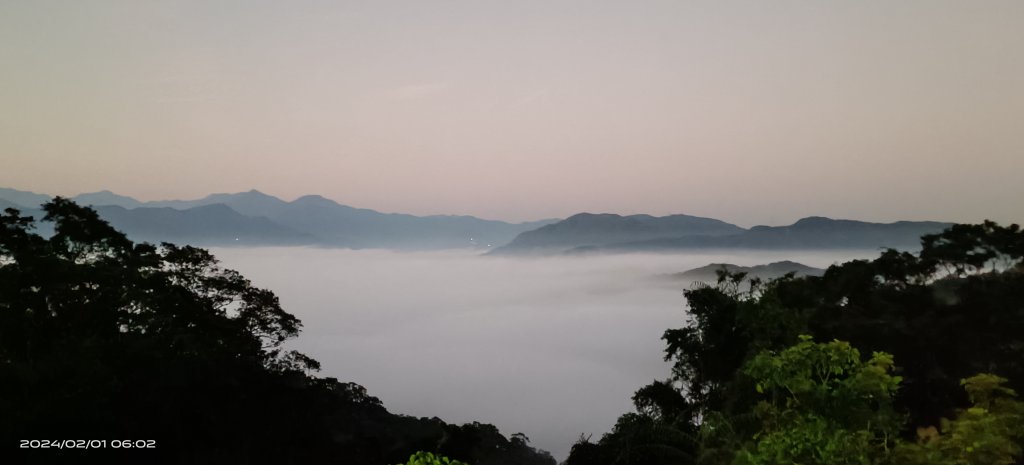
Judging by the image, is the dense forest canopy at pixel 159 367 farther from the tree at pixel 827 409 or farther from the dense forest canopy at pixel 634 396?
the tree at pixel 827 409

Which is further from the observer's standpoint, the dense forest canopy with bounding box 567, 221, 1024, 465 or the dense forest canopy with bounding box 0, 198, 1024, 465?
the dense forest canopy with bounding box 0, 198, 1024, 465

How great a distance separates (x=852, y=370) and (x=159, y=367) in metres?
18.6

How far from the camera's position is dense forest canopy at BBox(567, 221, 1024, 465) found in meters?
6.14

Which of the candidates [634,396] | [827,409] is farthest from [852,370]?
[634,396]

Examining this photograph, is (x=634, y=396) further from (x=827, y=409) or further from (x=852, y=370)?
(x=827, y=409)

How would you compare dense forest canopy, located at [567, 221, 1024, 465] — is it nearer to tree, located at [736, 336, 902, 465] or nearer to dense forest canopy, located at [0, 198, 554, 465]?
tree, located at [736, 336, 902, 465]

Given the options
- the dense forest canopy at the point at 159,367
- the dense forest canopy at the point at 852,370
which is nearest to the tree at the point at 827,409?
the dense forest canopy at the point at 852,370

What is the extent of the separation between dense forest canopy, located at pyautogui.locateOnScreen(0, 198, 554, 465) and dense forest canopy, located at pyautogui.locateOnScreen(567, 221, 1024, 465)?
9.14m

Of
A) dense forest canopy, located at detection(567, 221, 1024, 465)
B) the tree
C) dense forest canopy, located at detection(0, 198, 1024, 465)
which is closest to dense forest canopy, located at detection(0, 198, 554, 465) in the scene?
dense forest canopy, located at detection(0, 198, 1024, 465)

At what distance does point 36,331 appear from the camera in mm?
18875

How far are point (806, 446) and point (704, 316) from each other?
15877mm

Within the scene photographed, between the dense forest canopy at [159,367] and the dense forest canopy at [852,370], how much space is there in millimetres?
9137

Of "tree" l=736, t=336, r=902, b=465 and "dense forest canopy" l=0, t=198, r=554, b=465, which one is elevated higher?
"tree" l=736, t=336, r=902, b=465

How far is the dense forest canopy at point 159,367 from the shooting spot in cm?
1397
